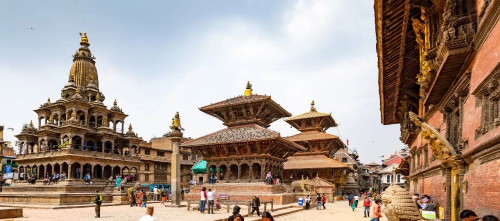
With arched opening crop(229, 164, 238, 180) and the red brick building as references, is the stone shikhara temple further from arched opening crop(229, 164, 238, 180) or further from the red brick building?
the red brick building

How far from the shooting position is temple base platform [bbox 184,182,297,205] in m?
27.4

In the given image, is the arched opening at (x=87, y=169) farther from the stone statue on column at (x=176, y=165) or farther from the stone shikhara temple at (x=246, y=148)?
the stone statue on column at (x=176, y=165)

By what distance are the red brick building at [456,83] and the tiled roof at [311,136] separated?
32.0 metres

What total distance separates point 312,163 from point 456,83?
117 feet

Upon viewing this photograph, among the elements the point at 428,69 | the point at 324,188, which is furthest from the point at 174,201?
the point at 428,69

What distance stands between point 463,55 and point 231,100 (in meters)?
28.0

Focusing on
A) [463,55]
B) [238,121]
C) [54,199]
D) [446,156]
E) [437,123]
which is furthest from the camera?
[238,121]

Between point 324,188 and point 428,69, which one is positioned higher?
point 428,69

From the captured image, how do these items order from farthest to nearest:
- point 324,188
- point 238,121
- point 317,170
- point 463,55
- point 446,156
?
point 317,170, point 324,188, point 238,121, point 446,156, point 463,55

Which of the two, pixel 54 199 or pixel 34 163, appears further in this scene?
pixel 34 163

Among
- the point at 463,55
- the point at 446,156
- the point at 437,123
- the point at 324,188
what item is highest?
the point at 463,55

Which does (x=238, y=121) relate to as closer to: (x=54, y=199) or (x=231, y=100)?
(x=231, y=100)

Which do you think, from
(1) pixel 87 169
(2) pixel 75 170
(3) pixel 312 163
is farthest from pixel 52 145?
(3) pixel 312 163

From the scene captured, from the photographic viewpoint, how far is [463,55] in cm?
671
